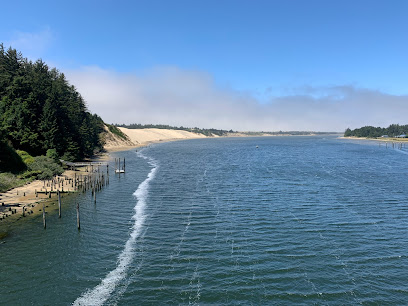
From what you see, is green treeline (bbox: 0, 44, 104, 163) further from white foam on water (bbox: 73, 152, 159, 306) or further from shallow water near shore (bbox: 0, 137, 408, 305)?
white foam on water (bbox: 73, 152, 159, 306)

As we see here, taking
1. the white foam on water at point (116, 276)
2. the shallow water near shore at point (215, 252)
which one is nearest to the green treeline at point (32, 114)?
the shallow water near shore at point (215, 252)

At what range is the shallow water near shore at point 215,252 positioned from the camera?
17969mm

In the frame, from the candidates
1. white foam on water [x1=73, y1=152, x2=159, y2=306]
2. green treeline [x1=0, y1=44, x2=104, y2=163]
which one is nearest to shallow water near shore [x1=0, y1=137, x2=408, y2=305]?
white foam on water [x1=73, y1=152, x2=159, y2=306]

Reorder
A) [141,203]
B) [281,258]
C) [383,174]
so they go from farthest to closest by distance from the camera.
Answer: [383,174] → [141,203] → [281,258]

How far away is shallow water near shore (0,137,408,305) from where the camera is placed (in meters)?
18.0

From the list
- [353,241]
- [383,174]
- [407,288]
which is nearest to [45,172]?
[353,241]

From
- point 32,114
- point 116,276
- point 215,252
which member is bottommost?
point 116,276

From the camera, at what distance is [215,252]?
23.5 m

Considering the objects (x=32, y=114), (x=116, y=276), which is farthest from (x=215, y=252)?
(x=32, y=114)

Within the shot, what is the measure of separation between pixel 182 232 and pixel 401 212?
24.5m

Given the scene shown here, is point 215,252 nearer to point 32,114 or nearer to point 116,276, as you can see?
point 116,276

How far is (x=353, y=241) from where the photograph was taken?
25484mm

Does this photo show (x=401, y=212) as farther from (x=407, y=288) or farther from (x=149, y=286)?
(x=149, y=286)

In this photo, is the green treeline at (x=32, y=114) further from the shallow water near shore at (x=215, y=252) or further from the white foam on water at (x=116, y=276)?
the white foam on water at (x=116, y=276)
